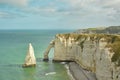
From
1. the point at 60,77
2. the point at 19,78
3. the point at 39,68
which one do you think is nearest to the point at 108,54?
the point at 60,77

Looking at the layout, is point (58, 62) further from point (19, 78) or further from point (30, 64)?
point (19, 78)

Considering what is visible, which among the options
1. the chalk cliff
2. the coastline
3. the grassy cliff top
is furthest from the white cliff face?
→ the coastline

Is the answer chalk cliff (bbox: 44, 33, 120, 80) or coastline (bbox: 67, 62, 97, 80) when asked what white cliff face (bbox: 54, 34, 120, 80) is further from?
coastline (bbox: 67, 62, 97, 80)

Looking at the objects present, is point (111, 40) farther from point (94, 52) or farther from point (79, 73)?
point (79, 73)

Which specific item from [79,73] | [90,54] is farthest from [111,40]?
[90,54]

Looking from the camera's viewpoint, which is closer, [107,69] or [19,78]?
[107,69]

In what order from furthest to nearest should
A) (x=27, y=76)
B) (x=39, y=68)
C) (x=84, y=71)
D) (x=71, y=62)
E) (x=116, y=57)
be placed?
(x=71, y=62)
(x=39, y=68)
(x=84, y=71)
(x=27, y=76)
(x=116, y=57)

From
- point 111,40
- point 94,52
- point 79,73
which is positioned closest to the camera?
point 111,40

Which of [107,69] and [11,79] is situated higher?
[107,69]
